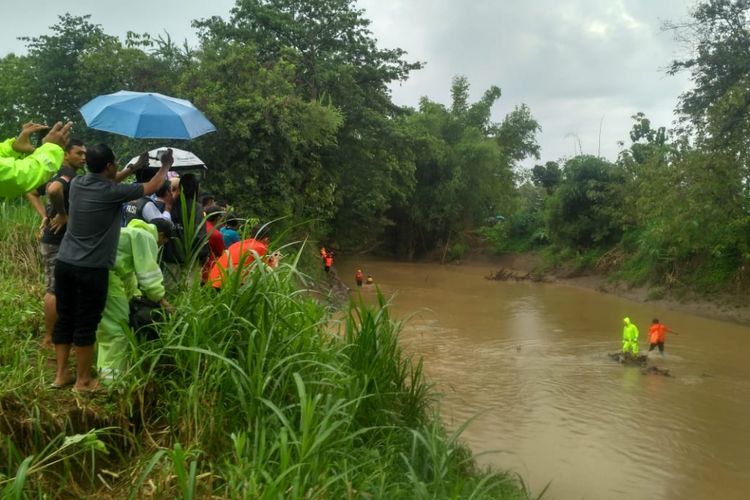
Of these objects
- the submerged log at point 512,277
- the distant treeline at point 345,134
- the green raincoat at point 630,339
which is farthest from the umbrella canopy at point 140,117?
the submerged log at point 512,277

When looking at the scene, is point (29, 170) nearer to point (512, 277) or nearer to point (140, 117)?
point (140, 117)

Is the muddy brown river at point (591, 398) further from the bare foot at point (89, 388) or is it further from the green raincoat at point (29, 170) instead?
the green raincoat at point (29, 170)

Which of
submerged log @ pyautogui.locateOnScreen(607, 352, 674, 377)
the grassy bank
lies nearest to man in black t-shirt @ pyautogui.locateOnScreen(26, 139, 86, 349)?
the grassy bank

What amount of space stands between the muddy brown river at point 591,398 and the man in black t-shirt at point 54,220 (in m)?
2.36

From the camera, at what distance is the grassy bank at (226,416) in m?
2.78

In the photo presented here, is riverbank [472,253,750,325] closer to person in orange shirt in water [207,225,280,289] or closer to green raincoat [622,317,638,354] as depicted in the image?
green raincoat [622,317,638,354]

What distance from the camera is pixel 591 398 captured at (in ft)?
33.0

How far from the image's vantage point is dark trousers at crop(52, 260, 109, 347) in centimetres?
322

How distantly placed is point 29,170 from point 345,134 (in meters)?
18.5

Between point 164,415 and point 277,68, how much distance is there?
49.5 feet

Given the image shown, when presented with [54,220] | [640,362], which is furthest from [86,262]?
[640,362]

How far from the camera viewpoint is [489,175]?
33.4m

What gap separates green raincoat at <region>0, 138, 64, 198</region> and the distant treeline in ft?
22.1

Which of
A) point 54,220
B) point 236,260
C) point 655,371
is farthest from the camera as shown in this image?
point 655,371
